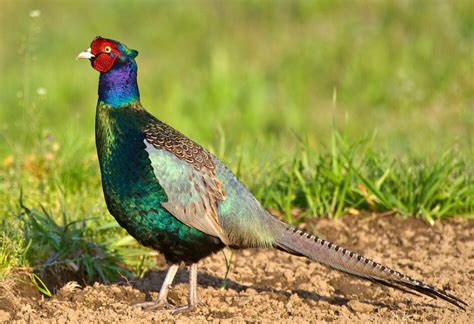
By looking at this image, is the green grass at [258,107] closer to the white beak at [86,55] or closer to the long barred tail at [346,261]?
the white beak at [86,55]

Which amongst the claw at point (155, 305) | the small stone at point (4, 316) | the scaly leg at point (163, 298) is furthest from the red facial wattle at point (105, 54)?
the small stone at point (4, 316)

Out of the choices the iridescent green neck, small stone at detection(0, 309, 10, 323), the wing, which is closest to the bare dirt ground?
small stone at detection(0, 309, 10, 323)

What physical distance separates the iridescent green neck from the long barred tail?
43.3 inches

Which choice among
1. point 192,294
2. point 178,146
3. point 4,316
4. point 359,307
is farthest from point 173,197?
point 359,307

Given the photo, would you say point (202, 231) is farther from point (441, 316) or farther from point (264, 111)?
point (264, 111)

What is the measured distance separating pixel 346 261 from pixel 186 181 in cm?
93

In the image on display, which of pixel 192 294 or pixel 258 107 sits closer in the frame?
pixel 192 294

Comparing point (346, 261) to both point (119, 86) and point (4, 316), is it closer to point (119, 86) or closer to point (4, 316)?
point (119, 86)

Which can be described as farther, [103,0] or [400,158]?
[103,0]

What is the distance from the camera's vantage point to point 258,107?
10.5 m

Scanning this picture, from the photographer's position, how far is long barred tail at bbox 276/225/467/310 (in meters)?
4.85

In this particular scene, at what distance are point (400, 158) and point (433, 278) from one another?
1.43 meters

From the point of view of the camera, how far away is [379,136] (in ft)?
30.8

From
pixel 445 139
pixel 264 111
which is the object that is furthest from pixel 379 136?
pixel 264 111
